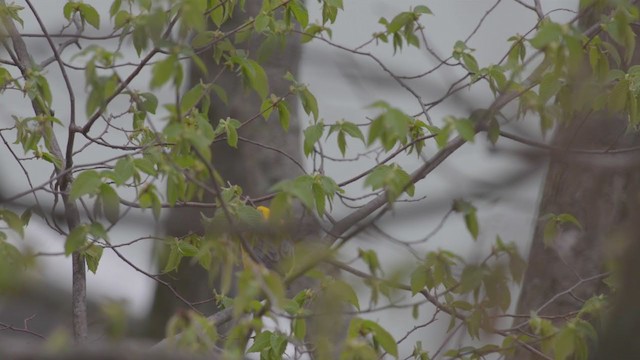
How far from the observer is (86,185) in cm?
231

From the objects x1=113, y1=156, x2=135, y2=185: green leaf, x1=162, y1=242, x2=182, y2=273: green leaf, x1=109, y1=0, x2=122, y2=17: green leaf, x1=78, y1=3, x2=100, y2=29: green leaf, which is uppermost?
x1=78, y1=3, x2=100, y2=29: green leaf

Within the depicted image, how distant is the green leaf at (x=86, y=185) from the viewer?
229 centimetres

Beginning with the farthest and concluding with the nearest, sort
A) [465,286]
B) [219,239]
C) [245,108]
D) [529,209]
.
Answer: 1. [245,108]
2. [465,286]
3. [219,239]
4. [529,209]

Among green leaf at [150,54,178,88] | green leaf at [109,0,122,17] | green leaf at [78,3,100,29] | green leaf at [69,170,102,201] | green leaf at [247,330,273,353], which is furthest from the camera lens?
green leaf at [78,3,100,29]

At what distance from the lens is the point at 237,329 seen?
211 centimetres

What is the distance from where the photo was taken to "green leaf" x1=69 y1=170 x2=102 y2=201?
229 cm

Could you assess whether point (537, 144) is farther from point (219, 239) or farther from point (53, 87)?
point (53, 87)

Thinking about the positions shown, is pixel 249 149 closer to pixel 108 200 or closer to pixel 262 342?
pixel 262 342

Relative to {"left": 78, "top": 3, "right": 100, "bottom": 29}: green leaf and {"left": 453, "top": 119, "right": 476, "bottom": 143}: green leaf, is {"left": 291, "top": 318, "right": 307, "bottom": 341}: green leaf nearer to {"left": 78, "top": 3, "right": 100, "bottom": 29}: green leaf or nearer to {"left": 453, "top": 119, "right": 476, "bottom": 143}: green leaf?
{"left": 453, "top": 119, "right": 476, "bottom": 143}: green leaf

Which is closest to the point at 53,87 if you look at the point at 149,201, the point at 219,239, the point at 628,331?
the point at 149,201

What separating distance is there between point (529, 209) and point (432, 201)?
12.6 inches

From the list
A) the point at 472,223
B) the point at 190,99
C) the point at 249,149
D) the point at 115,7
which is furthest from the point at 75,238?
the point at 249,149

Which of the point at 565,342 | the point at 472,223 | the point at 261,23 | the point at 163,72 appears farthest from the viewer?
the point at 261,23

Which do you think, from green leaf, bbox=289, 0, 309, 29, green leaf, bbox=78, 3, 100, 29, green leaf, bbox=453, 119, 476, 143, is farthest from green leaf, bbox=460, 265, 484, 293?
green leaf, bbox=78, 3, 100, 29
